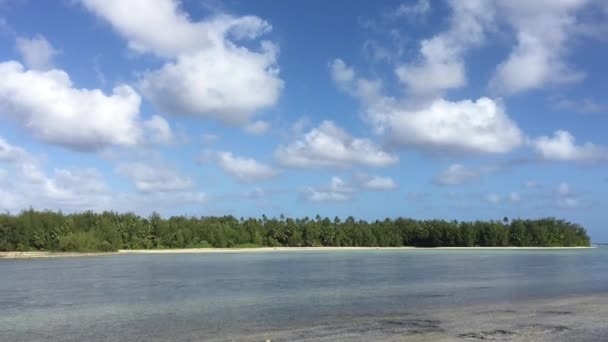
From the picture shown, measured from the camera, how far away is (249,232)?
168 m

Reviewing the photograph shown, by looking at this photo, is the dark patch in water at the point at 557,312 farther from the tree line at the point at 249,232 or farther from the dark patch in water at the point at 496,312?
the tree line at the point at 249,232

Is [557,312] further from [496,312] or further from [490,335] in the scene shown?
[490,335]

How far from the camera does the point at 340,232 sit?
177 m

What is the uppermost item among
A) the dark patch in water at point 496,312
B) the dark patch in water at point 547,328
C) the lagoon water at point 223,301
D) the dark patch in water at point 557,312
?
the dark patch in water at point 557,312

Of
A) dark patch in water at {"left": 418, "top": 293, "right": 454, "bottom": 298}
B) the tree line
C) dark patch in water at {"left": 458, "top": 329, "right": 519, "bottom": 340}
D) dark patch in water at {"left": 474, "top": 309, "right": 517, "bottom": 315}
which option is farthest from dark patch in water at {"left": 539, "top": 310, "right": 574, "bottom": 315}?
the tree line

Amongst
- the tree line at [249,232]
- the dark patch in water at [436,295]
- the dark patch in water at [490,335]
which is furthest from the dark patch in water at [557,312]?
the tree line at [249,232]

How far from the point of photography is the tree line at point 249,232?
124 metres

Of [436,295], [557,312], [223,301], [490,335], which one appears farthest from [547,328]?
[223,301]

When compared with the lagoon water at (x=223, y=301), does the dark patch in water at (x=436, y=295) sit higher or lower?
higher

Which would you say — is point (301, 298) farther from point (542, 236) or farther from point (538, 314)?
point (542, 236)

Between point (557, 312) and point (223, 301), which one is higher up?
point (557, 312)

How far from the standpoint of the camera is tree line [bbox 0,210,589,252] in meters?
124

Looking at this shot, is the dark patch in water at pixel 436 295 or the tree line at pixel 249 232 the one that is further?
the tree line at pixel 249 232

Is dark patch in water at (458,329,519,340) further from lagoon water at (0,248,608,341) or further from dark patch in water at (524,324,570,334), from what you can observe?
lagoon water at (0,248,608,341)
